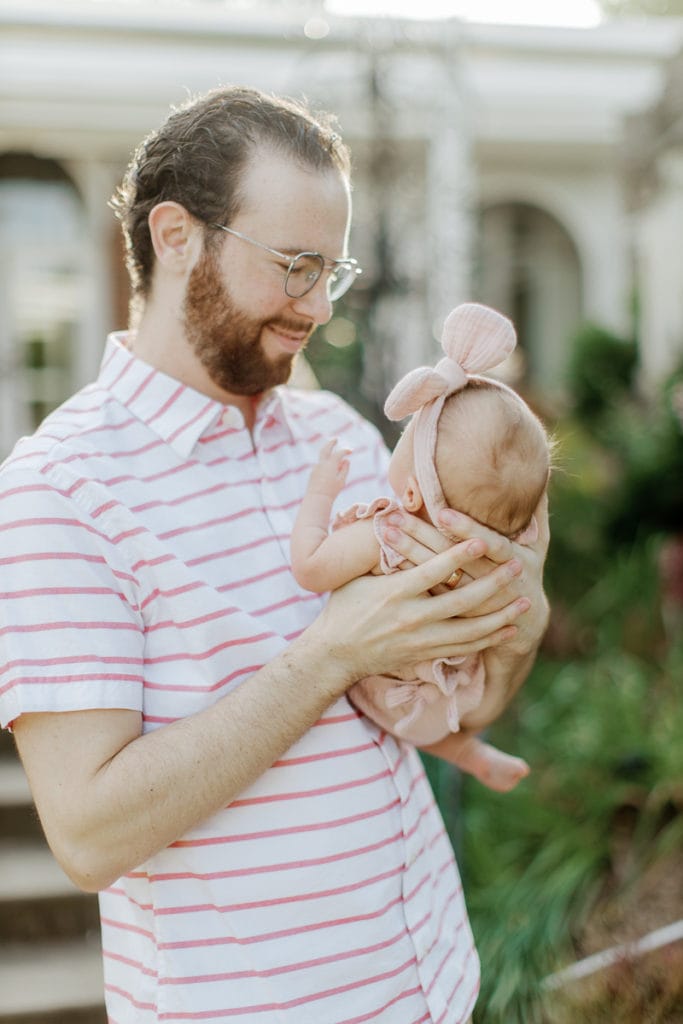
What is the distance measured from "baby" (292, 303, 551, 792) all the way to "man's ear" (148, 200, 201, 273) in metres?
0.41

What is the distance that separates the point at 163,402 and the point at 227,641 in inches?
16.6

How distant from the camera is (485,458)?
65.4 inches

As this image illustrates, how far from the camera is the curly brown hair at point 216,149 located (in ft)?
5.73

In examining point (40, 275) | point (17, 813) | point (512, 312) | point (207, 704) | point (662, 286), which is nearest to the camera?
point (207, 704)

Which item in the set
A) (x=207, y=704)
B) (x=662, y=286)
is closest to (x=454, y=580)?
(x=207, y=704)

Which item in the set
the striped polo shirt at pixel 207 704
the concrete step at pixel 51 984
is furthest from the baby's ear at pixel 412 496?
the concrete step at pixel 51 984

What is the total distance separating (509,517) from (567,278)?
9.60 metres

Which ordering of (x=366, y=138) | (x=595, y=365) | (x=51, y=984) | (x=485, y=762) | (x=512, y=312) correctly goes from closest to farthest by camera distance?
(x=485, y=762), (x=51, y=984), (x=366, y=138), (x=595, y=365), (x=512, y=312)

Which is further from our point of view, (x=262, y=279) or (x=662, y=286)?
(x=662, y=286)

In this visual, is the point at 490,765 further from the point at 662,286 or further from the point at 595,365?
the point at 595,365

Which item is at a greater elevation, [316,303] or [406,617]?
[316,303]

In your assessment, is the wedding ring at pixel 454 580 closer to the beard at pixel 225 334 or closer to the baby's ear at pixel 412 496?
the baby's ear at pixel 412 496

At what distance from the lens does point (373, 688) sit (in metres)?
1.75

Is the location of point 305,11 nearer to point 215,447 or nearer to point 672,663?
point 672,663
